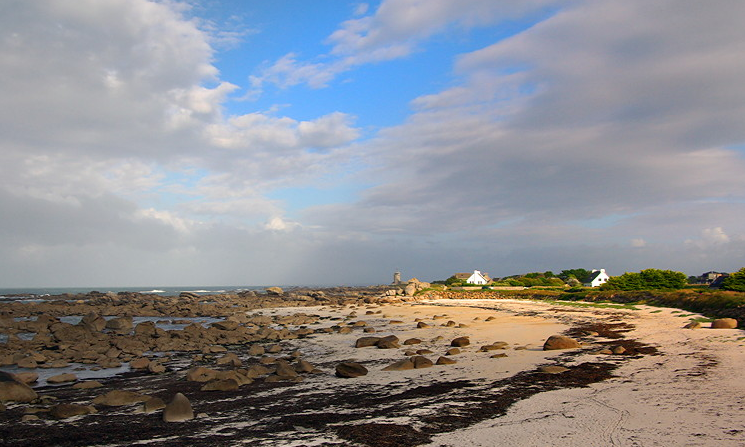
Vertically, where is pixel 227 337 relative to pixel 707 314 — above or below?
below

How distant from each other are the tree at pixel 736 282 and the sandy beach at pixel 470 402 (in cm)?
1980

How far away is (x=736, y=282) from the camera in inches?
1299

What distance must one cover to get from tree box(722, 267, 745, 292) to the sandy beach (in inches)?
780

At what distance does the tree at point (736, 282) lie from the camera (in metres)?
32.5

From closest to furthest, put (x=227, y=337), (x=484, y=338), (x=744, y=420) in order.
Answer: (x=744, y=420) → (x=484, y=338) → (x=227, y=337)

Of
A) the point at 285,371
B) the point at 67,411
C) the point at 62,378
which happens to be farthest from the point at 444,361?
the point at 62,378

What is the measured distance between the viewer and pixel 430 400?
10953mm

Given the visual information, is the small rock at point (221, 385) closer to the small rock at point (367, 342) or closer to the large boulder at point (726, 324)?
the small rock at point (367, 342)

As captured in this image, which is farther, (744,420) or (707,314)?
(707,314)

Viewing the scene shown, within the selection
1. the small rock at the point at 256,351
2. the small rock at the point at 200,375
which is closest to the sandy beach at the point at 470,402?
the small rock at the point at 200,375

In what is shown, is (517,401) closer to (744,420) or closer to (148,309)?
(744,420)

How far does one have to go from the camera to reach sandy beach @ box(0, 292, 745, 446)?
809cm

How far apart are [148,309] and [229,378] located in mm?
49009

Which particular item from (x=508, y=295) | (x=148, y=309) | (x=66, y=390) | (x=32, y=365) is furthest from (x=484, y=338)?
(x=148, y=309)
